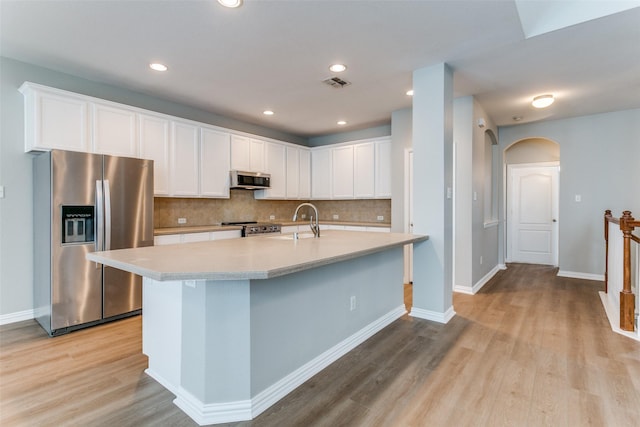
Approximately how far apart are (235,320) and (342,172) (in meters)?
4.19

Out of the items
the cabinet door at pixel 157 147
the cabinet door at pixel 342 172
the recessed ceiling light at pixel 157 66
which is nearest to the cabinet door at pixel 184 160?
the cabinet door at pixel 157 147

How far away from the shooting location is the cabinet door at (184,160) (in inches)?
158

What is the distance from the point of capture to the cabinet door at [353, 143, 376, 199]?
17.3 feet

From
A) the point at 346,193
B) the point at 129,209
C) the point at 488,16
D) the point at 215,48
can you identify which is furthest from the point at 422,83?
the point at 129,209

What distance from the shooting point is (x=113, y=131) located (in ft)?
11.2

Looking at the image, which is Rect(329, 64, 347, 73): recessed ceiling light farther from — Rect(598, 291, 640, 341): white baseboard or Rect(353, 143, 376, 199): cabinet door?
Rect(598, 291, 640, 341): white baseboard

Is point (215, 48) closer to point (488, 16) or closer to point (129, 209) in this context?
point (129, 209)

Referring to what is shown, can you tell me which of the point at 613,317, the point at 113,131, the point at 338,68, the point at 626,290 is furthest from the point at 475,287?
the point at 113,131

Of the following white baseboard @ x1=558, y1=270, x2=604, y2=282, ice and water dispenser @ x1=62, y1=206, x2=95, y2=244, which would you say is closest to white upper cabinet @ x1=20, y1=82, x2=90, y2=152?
ice and water dispenser @ x1=62, y1=206, x2=95, y2=244

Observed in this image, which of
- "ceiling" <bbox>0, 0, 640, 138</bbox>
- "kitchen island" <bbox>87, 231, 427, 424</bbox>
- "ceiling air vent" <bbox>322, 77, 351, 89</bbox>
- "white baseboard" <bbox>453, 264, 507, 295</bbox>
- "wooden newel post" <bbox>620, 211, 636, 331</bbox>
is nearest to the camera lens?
"kitchen island" <bbox>87, 231, 427, 424</bbox>

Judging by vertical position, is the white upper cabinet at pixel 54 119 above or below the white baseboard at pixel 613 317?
above

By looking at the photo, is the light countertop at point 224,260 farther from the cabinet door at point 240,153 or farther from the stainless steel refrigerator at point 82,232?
the cabinet door at point 240,153

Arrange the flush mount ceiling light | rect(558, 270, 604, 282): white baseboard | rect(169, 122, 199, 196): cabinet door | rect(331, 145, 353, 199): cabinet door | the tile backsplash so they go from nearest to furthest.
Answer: the flush mount ceiling light, rect(169, 122, 199, 196): cabinet door, the tile backsplash, rect(558, 270, 604, 282): white baseboard, rect(331, 145, 353, 199): cabinet door

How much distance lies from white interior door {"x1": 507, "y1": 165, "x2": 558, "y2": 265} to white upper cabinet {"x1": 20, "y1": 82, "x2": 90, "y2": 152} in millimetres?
6865
